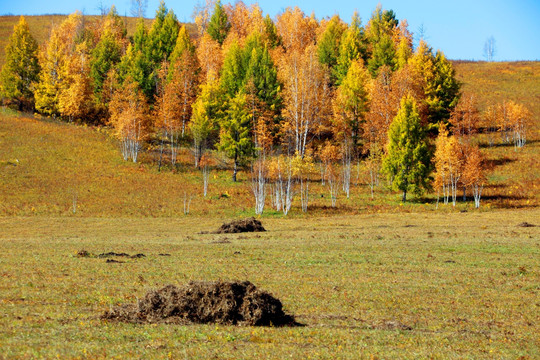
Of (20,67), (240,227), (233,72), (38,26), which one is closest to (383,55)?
(233,72)

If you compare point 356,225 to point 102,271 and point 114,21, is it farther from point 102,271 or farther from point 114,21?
point 114,21

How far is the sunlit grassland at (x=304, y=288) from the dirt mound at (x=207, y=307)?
539 millimetres

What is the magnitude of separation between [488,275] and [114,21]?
126941mm

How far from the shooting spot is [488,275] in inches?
934

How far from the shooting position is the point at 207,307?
1405 centimetres

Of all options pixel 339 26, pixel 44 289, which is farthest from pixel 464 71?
pixel 44 289

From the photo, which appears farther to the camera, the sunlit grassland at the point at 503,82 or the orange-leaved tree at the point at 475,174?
the sunlit grassland at the point at 503,82

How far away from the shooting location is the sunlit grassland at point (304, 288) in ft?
38.7

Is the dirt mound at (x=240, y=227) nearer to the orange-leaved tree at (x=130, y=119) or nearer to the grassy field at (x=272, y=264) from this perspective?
the grassy field at (x=272, y=264)

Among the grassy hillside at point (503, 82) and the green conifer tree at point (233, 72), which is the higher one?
the grassy hillside at point (503, 82)

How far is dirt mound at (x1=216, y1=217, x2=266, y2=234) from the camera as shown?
42.3 m

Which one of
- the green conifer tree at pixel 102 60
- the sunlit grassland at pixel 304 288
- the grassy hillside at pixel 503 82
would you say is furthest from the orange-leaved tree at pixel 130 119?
the grassy hillside at pixel 503 82

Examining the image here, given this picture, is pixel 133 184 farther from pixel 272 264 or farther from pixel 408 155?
pixel 272 264

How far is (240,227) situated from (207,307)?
94.6 feet
